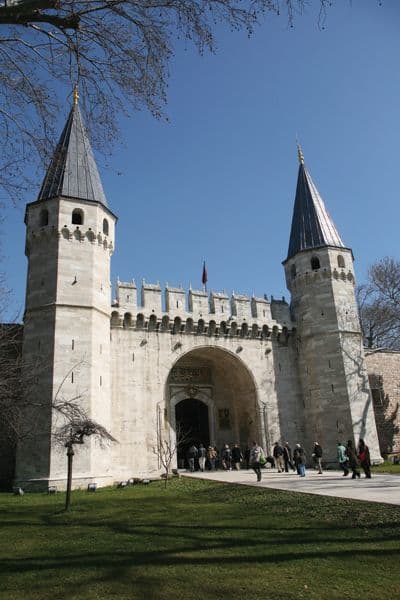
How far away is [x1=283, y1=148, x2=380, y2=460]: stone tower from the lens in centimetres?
2123

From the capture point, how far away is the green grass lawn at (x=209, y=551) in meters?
4.84

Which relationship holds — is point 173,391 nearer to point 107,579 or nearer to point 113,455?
point 113,455

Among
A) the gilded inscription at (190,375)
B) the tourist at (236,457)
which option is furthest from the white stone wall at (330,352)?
the gilded inscription at (190,375)

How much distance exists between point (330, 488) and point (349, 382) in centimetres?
1051

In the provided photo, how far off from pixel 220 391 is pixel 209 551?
719 inches

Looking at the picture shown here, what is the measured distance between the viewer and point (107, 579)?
5242 mm

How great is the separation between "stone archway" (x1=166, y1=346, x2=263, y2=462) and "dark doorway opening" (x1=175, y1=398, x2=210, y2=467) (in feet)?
0.36

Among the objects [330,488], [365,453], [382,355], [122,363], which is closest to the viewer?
[330,488]

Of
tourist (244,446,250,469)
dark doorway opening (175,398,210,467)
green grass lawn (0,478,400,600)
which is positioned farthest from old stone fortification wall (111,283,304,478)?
green grass lawn (0,478,400,600)

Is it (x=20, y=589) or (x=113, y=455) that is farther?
(x=113, y=455)

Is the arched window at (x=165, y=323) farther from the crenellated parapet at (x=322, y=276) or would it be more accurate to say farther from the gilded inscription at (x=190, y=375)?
the crenellated parapet at (x=322, y=276)

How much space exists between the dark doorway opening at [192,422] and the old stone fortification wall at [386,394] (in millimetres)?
8807

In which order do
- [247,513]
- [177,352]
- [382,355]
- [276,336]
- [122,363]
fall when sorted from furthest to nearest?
[382,355] → [276,336] → [177,352] → [122,363] → [247,513]

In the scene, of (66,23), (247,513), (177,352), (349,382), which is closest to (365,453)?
(247,513)
